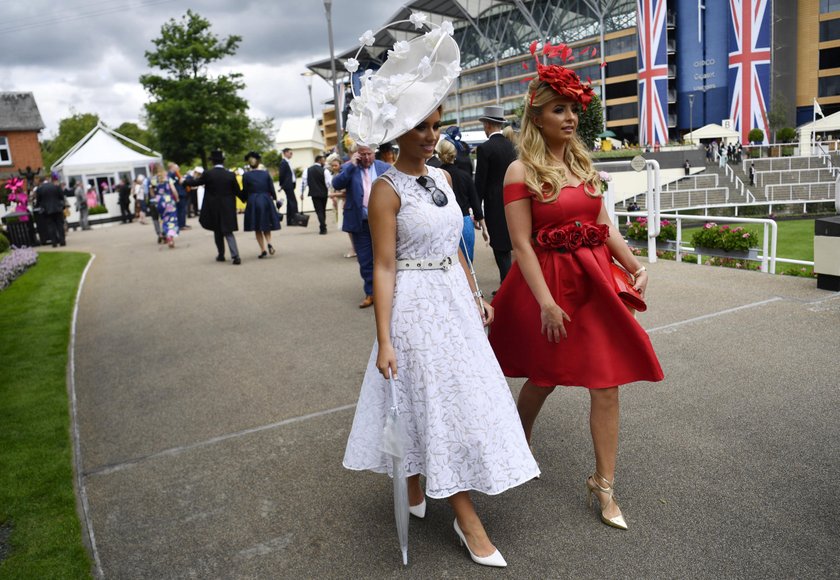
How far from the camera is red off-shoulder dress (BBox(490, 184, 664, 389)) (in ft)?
9.88

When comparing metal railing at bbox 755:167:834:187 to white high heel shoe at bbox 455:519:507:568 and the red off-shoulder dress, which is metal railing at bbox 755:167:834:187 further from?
white high heel shoe at bbox 455:519:507:568

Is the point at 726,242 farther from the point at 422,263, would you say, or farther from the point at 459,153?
the point at 422,263

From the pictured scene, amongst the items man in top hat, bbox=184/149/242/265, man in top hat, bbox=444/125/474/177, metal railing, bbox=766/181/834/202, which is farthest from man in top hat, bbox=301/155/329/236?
metal railing, bbox=766/181/834/202

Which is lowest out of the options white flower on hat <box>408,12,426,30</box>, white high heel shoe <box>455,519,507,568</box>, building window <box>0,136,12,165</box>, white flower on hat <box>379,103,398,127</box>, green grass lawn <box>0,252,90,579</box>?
white high heel shoe <box>455,519,507,568</box>

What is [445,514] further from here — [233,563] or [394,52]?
[394,52]

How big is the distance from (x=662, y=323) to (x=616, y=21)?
7631 cm

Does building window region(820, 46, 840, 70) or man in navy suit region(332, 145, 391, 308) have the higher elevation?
building window region(820, 46, 840, 70)

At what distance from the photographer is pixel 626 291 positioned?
3.09 m

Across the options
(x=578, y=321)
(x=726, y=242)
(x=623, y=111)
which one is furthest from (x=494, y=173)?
(x=623, y=111)

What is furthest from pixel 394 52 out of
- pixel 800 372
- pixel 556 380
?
pixel 800 372

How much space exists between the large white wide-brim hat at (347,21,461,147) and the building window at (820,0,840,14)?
7597 centimetres

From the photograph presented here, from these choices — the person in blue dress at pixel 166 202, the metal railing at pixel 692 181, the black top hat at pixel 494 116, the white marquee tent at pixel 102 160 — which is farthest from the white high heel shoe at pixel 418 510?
the metal railing at pixel 692 181

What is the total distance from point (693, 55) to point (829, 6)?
12232 millimetres

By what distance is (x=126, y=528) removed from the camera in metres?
3.31
